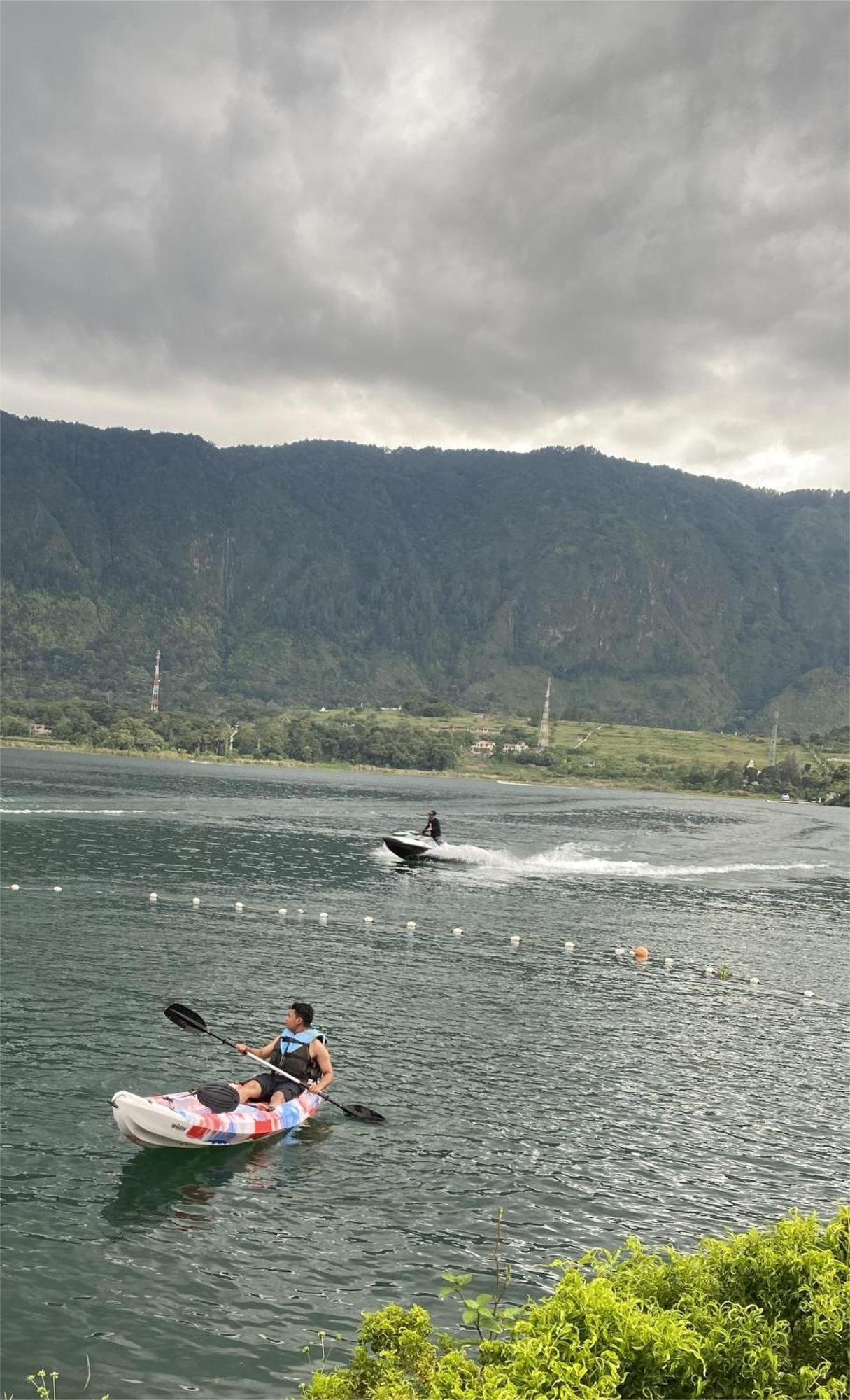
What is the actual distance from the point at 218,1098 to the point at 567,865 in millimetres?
72091

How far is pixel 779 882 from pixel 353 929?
179 feet

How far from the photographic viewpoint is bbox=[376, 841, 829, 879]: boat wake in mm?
85250

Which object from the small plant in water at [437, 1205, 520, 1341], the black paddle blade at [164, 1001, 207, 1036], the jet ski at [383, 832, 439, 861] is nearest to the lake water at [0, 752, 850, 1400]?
the small plant in water at [437, 1205, 520, 1341]

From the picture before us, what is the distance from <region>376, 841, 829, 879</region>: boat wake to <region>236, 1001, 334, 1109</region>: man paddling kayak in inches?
2159

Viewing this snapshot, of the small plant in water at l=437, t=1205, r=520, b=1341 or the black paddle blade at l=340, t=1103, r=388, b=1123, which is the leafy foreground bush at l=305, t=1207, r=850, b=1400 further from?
the black paddle blade at l=340, t=1103, r=388, b=1123

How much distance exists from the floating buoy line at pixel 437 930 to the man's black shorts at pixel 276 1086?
88.2 feet

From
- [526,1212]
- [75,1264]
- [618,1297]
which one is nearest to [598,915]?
[526,1212]

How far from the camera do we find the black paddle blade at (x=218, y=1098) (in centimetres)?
2220

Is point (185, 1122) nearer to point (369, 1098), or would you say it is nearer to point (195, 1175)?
point (195, 1175)

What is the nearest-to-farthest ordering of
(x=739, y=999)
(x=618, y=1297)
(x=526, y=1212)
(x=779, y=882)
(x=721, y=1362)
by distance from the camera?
1. (x=721, y=1362)
2. (x=618, y=1297)
3. (x=526, y=1212)
4. (x=739, y=999)
5. (x=779, y=882)

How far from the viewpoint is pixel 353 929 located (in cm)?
5300

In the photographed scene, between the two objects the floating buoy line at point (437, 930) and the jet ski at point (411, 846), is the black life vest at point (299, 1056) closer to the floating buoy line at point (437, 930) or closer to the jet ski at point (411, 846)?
the floating buoy line at point (437, 930)

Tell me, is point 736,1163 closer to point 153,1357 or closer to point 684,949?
point 153,1357

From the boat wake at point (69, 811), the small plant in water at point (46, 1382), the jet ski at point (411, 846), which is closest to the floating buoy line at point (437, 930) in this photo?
the jet ski at point (411, 846)
